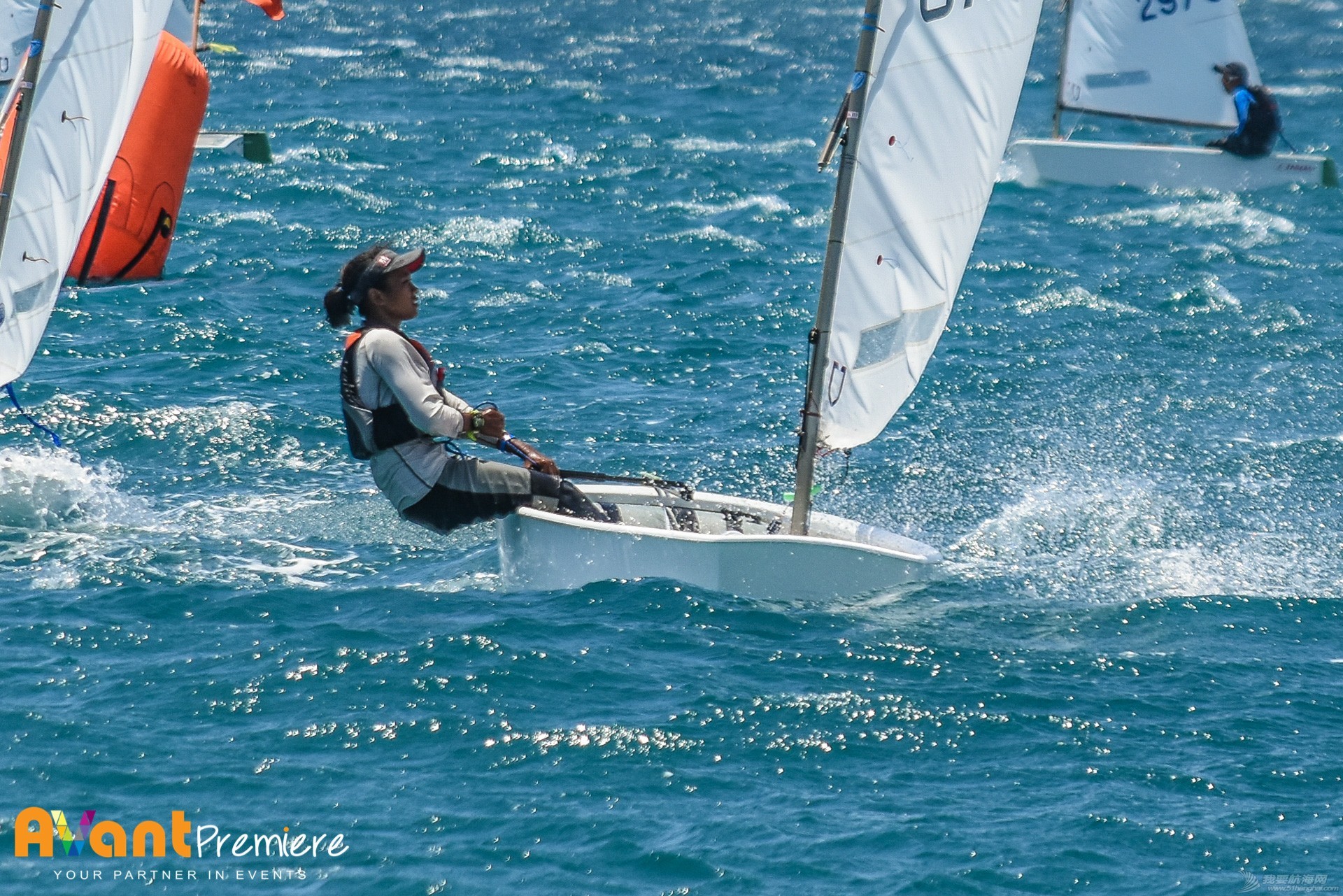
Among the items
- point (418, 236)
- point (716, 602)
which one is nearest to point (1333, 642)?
point (716, 602)

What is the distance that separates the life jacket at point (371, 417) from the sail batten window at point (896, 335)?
81.8 inches

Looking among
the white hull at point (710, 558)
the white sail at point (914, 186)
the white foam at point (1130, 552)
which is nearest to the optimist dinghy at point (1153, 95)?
the white foam at point (1130, 552)

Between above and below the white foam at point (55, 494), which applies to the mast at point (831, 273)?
above

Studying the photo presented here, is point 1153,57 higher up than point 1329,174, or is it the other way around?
point 1153,57

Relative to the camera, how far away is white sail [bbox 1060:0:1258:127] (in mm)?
20141

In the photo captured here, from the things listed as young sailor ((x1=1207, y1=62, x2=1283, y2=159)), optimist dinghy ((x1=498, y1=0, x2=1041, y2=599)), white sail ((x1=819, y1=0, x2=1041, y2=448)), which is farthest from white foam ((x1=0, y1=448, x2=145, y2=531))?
young sailor ((x1=1207, y1=62, x2=1283, y2=159))

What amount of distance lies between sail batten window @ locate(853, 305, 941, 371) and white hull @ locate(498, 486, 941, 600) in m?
0.88

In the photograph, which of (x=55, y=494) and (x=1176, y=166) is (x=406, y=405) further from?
(x=1176, y=166)

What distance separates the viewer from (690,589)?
26.7 feet

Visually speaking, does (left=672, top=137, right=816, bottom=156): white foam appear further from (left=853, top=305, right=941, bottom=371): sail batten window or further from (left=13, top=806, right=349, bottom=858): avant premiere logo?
(left=13, top=806, right=349, bottom=858): avant premiere logo

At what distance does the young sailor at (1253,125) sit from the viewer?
18984 millimetres

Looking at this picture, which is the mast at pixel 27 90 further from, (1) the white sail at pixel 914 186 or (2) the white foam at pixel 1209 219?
(2) the white foam at pixel 1209 219

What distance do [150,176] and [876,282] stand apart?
22.6 ft

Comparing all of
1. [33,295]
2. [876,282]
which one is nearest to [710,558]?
[876,282]
